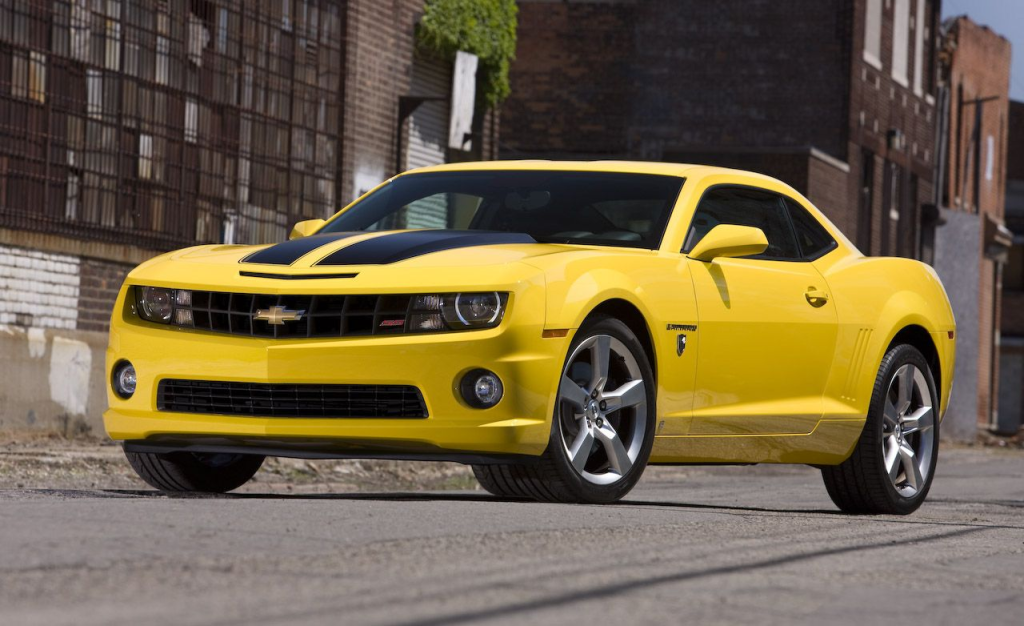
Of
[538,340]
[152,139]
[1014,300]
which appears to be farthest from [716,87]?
[1014,300]

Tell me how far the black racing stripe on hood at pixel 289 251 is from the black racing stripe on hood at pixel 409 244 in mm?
151

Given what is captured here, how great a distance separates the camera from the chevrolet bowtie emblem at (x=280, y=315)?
7.48m

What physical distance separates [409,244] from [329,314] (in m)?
0.54

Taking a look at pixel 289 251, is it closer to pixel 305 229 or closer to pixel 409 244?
pixel 409 244

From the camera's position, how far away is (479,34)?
78.1 ft

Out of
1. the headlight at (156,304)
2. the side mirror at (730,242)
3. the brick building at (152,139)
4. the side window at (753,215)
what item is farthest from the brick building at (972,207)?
the headlight at (156,304)

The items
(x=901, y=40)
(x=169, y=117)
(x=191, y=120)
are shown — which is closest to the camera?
(x=169, y=117)

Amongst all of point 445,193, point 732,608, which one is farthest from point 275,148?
point 732,608

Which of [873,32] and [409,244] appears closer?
[409,244]

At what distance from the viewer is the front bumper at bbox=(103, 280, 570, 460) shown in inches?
289

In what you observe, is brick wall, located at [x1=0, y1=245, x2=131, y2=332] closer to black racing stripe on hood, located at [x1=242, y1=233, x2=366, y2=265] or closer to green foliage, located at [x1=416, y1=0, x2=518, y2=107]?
black racing stripe on hood, located at [x1=242, y1=233, x2=366, y2=265]

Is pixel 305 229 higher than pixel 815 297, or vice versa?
pixel 305 229

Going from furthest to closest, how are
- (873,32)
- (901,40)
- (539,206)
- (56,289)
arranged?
(901,40), (873,32), (56,289), (539,206)

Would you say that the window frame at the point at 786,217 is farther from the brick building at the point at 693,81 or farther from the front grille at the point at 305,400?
the brick building at the point at 693,81
